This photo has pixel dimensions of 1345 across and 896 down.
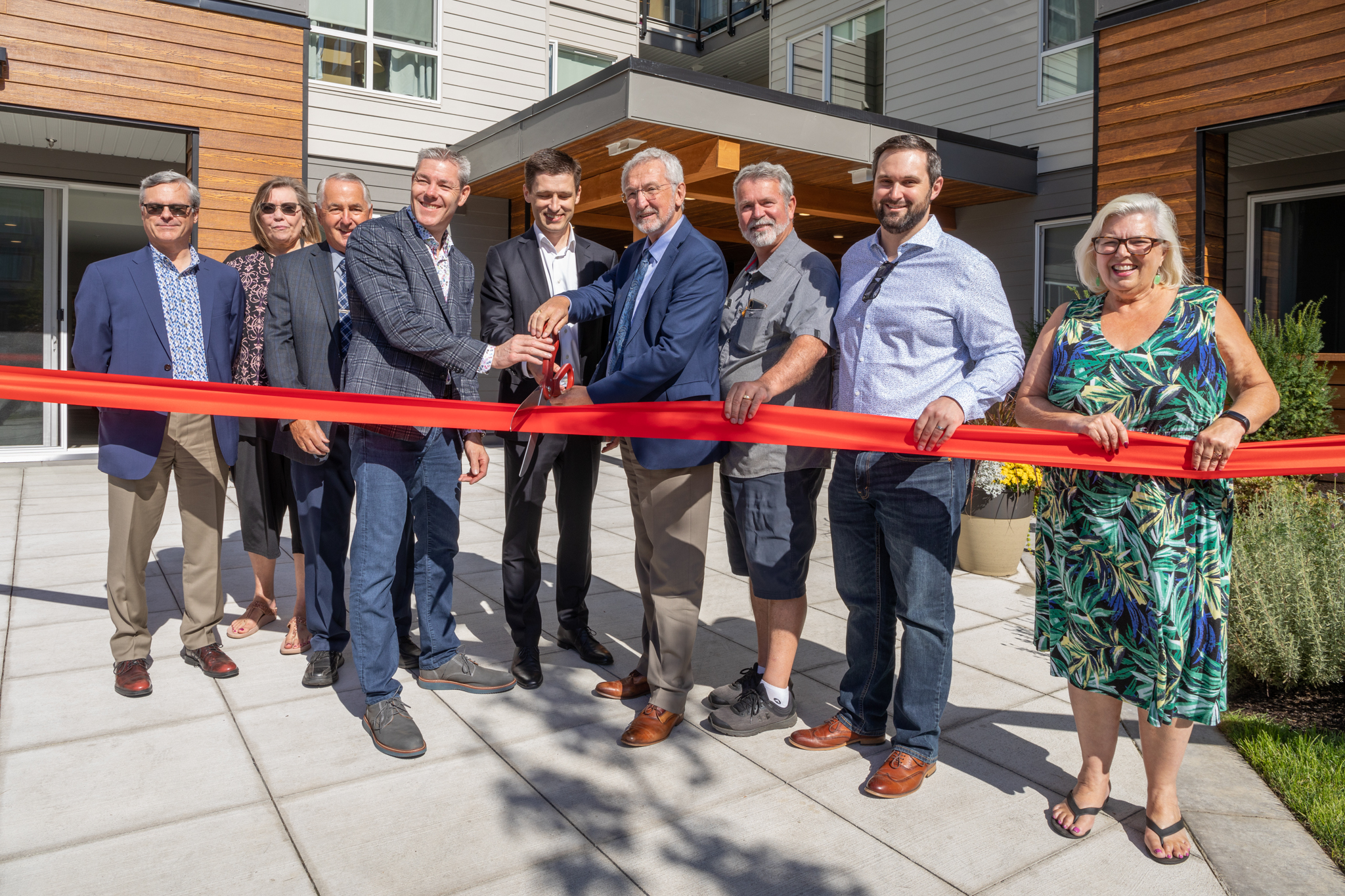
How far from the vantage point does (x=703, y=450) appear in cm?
320

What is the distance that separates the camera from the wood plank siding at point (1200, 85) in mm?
7254

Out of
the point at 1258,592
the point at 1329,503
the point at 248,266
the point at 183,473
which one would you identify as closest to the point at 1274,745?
the point at 1258,592

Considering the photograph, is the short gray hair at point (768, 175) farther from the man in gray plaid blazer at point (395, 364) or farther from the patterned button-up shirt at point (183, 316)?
the patterned button-up shirt at point (183, 316)

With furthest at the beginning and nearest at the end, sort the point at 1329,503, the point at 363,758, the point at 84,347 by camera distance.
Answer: the point at 1329,503
the point at 84,347
the point at 363,758

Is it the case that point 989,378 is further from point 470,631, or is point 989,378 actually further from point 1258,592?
point 470,631

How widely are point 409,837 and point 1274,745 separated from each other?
121 inches

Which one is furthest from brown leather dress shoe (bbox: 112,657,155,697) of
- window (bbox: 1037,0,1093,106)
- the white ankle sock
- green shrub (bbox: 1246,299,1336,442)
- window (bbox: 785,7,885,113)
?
window (bbox: 785,7,885,113)

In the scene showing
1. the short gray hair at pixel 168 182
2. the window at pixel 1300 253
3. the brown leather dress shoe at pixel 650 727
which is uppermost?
the window at pixel 1300 253

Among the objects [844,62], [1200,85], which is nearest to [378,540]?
[1200,85]

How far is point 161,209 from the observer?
3594mm

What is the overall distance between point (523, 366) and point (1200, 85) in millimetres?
7601

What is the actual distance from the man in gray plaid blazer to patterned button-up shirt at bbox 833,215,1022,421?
3.73 feet

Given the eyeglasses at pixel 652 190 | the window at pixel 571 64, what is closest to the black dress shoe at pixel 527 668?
the eyeglasses at pixel 652 190

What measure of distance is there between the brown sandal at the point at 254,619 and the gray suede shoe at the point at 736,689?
2443 millimetres
